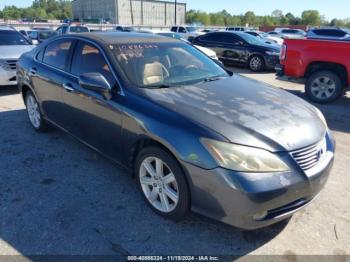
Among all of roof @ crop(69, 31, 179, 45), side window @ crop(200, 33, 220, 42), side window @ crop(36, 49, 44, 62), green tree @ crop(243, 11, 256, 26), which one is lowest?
side window @ crop(200, 33, 220, 42)

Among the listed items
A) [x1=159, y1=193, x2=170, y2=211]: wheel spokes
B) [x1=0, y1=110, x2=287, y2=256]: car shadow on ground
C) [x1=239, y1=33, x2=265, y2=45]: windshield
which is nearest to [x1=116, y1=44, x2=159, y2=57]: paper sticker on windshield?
[x1=0, y1=110, x2=287, y2=256]: car shadow on ground

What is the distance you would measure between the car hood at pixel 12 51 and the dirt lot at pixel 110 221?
15.2 feet

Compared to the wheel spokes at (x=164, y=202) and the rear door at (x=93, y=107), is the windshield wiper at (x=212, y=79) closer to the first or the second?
the rear door at (x=93, y=107)

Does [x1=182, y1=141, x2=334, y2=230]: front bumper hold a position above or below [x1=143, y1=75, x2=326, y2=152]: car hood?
below

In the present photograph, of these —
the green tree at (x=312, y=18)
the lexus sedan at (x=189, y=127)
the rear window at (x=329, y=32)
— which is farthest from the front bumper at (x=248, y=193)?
the green tree at (x=312, y=18)

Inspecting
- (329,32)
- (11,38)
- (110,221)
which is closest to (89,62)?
(110,221)

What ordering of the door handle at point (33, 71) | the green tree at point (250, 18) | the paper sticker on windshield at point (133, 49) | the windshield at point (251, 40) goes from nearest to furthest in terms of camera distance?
the paper sticker on windshield at point (133, 49) < the door handle at point (33, 71) < the windshield at point (251, 40) < the green tree at point (250, 18)

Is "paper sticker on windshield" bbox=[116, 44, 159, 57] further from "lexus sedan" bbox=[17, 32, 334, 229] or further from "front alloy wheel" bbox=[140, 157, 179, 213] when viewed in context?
"front alloy wheel" bbox=[140, 157, 179, 213]

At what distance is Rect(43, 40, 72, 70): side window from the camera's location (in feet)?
13.9

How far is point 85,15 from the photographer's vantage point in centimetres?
9756

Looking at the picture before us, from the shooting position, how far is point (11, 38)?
937 cm

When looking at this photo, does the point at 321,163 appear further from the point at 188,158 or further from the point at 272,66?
the point at 272,66

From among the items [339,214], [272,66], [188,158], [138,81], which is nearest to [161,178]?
[188,158]

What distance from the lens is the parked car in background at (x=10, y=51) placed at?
7809mm
